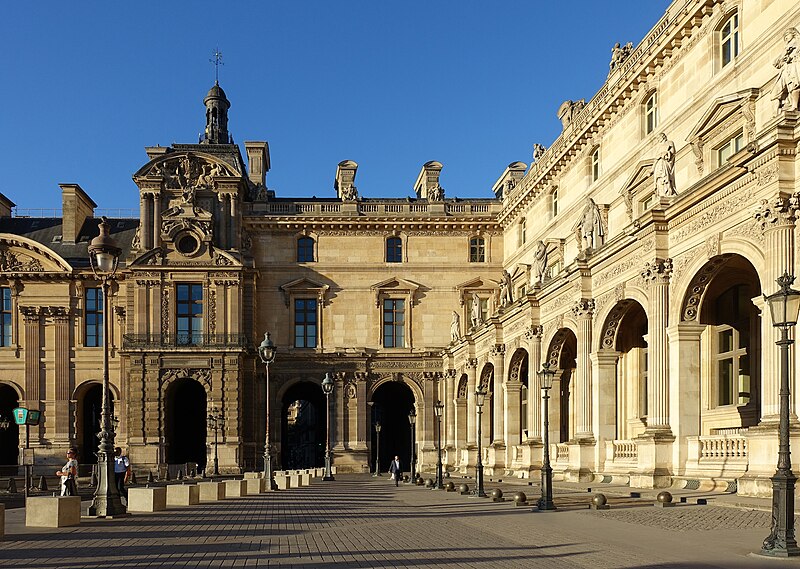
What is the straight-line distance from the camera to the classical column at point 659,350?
27922 mm

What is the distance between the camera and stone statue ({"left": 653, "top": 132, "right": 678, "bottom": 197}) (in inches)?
1130

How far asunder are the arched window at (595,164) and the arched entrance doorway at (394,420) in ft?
106

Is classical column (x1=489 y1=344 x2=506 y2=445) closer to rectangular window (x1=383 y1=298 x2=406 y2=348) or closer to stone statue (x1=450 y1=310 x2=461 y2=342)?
stone statue (x1=450 y1=310 x2=461 y2=342)

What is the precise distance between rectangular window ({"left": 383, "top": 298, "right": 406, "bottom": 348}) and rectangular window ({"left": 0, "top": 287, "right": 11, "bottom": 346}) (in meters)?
24.4

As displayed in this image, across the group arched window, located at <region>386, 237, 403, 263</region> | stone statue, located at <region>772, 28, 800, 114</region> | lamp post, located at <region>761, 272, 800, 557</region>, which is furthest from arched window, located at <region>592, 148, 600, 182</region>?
lamp post, located at <region>761, 272, 800, 557</region>

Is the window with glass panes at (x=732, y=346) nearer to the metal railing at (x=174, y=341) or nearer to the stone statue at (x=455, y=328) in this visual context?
the stone statue at (x=455, y=328)

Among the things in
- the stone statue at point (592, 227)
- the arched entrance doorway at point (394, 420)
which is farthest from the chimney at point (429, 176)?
the stone statue at point (592, 227)

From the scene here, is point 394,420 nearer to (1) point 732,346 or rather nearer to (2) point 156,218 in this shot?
(2) point 156,218

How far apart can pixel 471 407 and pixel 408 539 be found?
38830 mm

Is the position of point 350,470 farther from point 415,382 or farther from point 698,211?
point 698,211

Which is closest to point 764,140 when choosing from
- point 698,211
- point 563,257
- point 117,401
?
point 698,211

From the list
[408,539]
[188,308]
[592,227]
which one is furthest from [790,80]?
[188,308]

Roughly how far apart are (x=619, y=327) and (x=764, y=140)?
12.2 meters

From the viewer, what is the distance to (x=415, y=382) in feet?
213
